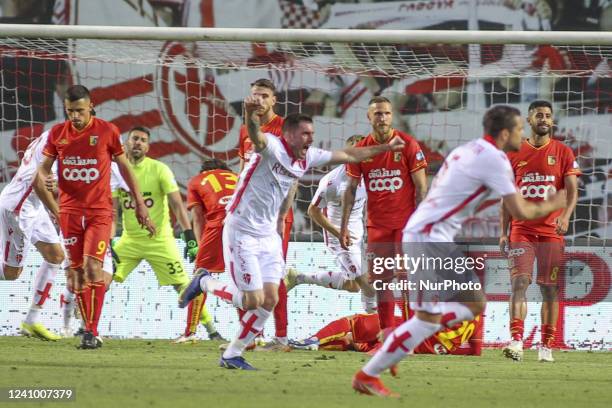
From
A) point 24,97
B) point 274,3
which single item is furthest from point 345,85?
point 24,97

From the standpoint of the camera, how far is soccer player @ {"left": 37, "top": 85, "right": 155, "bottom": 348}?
381 inches

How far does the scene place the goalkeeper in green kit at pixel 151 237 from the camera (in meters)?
11.9

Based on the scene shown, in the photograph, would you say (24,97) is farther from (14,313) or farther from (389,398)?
(389,398)

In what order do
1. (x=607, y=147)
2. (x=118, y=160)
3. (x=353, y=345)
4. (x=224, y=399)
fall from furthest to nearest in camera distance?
(x=607, y=147) < (x=353, y=345) < (x=118, y=160) < (x=224, y=399)

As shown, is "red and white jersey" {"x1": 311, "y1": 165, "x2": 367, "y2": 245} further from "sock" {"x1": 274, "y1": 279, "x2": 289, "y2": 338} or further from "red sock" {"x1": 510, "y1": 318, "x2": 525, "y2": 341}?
"red sock" {"x1": 510, "y1": 318, "x2": 525, "y2": 341}

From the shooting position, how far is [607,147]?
1593cm

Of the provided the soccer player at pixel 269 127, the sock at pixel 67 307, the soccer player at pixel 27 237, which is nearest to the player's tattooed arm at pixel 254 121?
the soccer player at pixel 269 127

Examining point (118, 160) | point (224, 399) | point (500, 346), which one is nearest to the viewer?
point (224, 399)

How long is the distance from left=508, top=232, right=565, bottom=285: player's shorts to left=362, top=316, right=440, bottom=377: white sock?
11.8 feet

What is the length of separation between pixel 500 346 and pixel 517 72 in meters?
3.57

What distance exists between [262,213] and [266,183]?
0.23 metres

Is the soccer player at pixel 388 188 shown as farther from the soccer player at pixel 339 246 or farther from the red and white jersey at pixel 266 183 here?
the red and white jersey at pixel 266 183

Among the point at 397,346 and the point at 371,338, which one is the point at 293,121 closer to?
the point at 397,346

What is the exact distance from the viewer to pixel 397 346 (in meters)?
6.70
